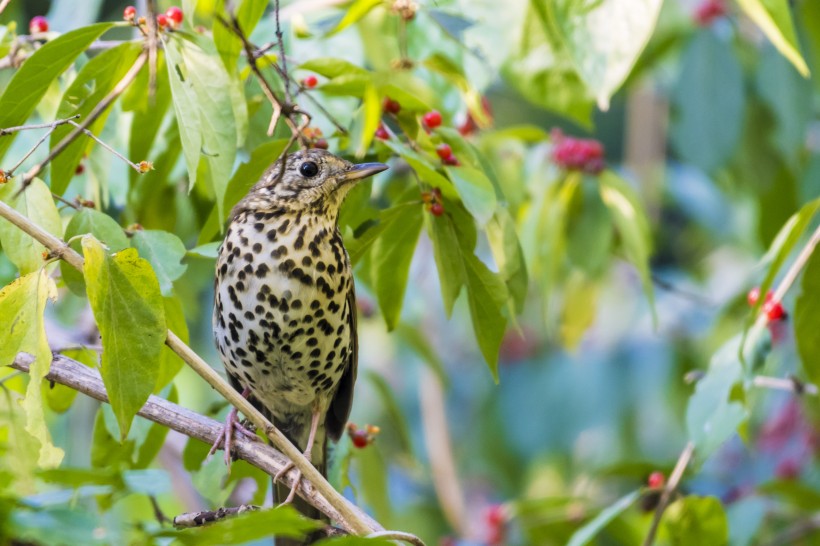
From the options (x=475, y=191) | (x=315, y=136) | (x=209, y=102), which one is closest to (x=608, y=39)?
(x=475, y=191)

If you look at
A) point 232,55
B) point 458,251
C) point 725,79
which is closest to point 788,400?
point 725,79

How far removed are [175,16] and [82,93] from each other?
36 cm

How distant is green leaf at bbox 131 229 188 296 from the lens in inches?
119

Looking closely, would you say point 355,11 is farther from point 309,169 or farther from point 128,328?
point 128,328

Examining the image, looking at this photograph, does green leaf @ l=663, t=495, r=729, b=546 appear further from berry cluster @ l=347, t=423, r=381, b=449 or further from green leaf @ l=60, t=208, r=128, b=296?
green leaf @ l=60, t=208, r=128, b=296

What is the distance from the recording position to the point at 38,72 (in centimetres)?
304

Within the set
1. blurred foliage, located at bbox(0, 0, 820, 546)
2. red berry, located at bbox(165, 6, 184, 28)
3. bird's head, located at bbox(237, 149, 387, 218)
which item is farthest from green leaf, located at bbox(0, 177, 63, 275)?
bird's head, located at bbox(237, 149, 387, 218)

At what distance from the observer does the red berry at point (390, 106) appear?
3458 millimetres

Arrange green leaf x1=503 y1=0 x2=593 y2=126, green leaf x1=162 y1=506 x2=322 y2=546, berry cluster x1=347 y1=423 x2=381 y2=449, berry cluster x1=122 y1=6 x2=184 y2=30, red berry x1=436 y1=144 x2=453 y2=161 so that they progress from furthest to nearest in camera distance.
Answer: green leaf x1=503 y1=0 x2=593 y2=126, berry cluster x1=347 y1=423 x2=381 y2=449, red berry x1=436 y1=144 x2=453 y2=161, berry cluster x1=122 y1=6 x2=184 y2=30, green leaf x1=162 y1=506 x2=322 y2=546

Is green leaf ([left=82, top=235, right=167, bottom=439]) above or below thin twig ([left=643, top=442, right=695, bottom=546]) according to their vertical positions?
above

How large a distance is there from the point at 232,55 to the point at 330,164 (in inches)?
31.2

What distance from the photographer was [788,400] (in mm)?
6836

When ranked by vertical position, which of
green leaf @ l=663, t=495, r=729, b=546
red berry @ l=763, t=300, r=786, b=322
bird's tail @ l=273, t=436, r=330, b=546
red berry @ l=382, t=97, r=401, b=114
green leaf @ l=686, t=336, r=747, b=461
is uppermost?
red berry @ l=382, t=97, r=401, b=114

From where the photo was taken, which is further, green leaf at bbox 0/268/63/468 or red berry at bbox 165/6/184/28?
red berry at bbox 165/6/184/28
